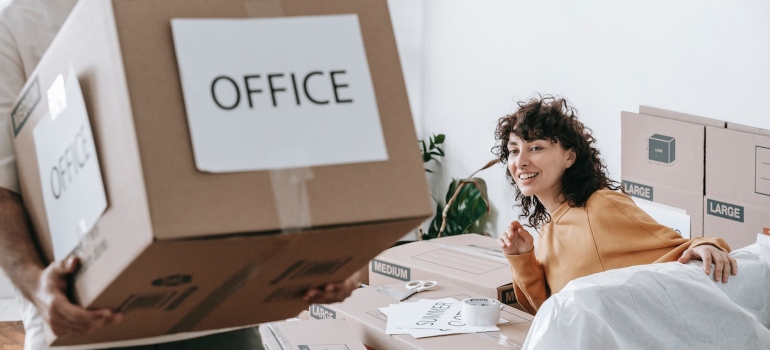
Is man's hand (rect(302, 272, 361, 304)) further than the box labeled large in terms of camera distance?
No

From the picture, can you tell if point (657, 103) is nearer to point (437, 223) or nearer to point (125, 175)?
point (437, 223)

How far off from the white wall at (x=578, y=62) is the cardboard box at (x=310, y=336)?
4.18ft

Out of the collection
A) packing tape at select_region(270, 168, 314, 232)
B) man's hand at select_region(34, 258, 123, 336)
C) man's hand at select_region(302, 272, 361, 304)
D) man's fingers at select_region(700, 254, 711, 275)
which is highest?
packing tape at select_region(270, 168, 314, 232)

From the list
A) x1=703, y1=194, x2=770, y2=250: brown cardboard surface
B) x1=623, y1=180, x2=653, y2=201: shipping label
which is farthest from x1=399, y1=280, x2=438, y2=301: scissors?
x1=703, y1=194, x2=770, y2=250: brown cardboard surface

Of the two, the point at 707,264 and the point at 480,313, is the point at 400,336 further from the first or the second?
the point at 707,264

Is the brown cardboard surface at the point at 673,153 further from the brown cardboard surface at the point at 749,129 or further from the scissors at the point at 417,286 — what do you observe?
the scissors at the point at 417,286

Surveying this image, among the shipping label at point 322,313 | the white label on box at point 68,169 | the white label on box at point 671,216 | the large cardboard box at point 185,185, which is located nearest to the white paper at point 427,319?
the shipping label at point 322,313

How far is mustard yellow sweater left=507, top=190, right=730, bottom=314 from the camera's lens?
1.86 m

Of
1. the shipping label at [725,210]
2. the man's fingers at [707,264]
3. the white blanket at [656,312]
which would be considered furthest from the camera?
the shipping label at [725,210]

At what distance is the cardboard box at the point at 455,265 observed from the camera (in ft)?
7.15

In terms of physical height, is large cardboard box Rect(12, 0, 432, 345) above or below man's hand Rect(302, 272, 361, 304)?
above

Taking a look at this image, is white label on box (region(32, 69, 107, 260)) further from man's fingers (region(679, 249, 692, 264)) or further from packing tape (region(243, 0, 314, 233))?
man's fingers (region(679, 249, 692, 264))

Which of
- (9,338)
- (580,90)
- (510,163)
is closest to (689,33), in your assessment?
(580,90)

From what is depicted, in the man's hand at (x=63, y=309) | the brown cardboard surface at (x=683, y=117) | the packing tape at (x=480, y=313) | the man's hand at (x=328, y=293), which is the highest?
the man's hand at (x=63, y=309)
